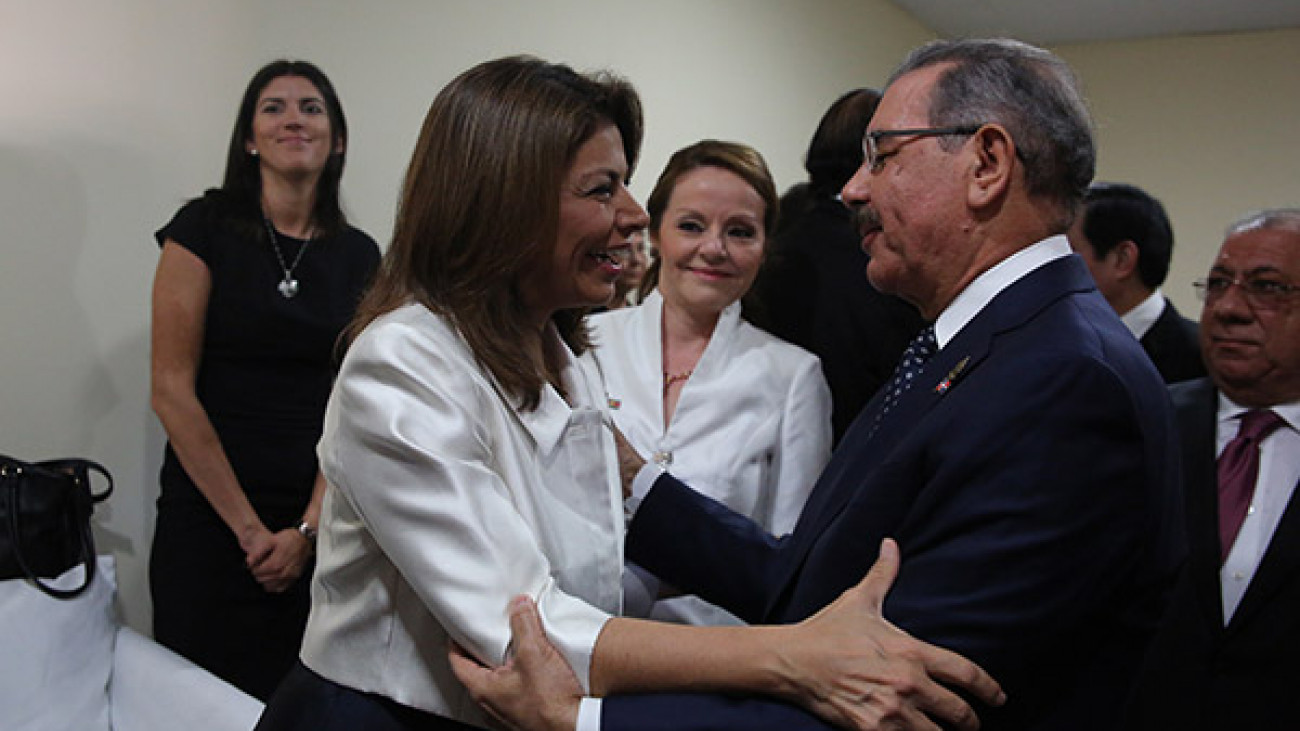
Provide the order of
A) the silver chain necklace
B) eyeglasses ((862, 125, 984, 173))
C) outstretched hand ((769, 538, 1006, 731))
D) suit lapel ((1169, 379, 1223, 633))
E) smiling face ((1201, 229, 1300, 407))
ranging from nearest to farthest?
outstretched hand ((769, 538, 1006, 731)), eyeglasses ((862, 125, 984, 173)), suit lapel ((1169, 379, 1223, 633)), smiling face ((1201, 229, 1300, 407)), the silver chain necklace

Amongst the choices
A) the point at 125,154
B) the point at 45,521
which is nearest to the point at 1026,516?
the point at 45,521

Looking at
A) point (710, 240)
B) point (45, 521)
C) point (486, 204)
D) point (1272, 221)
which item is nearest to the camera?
point (486, 204)

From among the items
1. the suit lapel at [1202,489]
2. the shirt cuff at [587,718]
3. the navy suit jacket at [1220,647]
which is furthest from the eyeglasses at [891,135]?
the navy suit jacket at [1220,647]

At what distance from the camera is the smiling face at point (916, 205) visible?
4.62 feet

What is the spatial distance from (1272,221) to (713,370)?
1.27 m

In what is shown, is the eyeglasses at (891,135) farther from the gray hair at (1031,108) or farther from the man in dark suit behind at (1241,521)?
the man in dark suit behind at (1241,521)

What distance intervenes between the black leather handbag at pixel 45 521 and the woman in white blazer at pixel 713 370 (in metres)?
1.09

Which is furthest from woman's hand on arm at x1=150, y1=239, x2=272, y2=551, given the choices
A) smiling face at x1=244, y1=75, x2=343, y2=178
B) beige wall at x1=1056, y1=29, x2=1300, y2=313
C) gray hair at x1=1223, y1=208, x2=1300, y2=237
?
beige wall at x1=1056, y1=29, x2=1300, y2=313

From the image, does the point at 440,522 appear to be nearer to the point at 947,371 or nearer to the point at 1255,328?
the point at 947,371

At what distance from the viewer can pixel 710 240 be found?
7.63 feet

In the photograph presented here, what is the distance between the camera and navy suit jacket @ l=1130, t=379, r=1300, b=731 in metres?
2.06

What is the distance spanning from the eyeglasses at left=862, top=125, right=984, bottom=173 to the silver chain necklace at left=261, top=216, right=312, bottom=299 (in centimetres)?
156

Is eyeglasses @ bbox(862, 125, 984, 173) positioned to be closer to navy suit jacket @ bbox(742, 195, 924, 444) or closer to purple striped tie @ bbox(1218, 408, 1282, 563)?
navy suit jacket @ bbox(742, 195, 924, 444)

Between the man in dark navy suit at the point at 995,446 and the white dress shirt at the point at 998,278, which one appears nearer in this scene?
the man in dark navy suit at the point at 995,446
